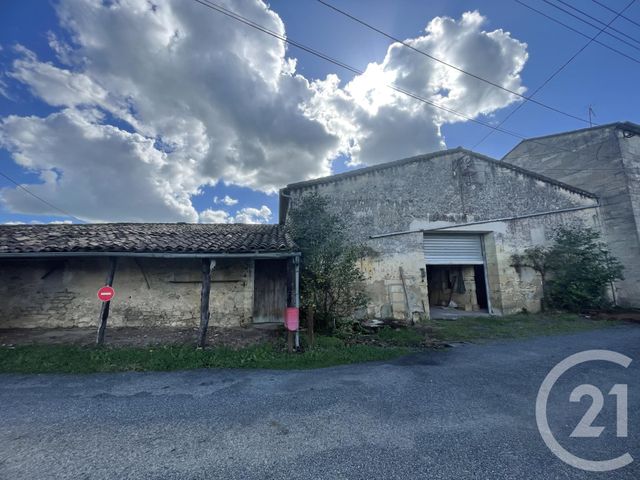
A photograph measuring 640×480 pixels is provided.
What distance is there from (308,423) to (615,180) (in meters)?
15.4

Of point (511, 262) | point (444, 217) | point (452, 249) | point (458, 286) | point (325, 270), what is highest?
point (444, 217)

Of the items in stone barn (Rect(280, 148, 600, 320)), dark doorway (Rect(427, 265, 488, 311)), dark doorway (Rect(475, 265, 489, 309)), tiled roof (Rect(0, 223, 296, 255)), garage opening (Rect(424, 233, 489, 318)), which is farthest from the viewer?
dark doorway (Rect(475, 265, 489, 309))

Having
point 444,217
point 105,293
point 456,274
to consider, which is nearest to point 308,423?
point 105,293

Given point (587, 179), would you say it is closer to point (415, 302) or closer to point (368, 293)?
point (415, 302)

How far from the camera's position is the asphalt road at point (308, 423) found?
233cm

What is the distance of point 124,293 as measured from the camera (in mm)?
8500

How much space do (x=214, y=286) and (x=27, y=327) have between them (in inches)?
222

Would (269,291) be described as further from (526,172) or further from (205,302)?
(526,172)

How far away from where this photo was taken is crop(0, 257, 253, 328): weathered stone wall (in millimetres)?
8242

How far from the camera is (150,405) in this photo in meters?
3.60

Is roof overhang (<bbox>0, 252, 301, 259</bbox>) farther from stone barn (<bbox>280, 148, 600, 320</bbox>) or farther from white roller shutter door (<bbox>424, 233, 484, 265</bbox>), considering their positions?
white roller shutter door (<bbox>424, 233, 484, 265</bbox>)

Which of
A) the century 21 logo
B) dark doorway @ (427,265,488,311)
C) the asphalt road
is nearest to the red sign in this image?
the asphalt road

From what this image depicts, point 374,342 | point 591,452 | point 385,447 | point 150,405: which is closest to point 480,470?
point 385,447

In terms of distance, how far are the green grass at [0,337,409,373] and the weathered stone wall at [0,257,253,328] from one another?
7.65 feet
